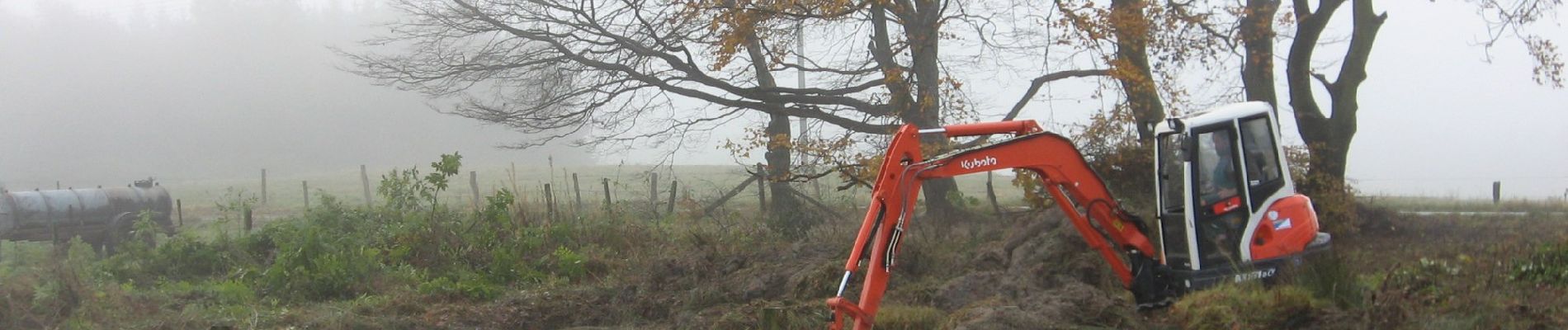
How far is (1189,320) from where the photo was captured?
879 cm

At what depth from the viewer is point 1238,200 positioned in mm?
9883

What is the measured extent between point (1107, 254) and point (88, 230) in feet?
57.9

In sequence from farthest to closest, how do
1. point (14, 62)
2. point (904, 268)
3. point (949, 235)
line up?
point (14, 62)
point (949, 235)
point (904, 268)

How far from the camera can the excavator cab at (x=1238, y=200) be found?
31.9 feet

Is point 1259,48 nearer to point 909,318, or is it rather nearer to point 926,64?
point 926,64

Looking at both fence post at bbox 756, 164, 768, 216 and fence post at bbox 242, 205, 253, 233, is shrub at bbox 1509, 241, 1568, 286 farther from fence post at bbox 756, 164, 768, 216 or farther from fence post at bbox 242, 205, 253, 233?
fence post at bbox 242, 205, 253, 233

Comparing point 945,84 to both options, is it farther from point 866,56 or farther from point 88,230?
point 88,230

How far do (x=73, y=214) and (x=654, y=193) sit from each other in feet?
30.6

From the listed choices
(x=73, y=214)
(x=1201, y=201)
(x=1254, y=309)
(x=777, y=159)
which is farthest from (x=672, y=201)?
(x=1254, y=309)

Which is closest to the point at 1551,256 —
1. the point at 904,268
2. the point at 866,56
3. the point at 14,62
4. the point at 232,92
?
the point at 904,268

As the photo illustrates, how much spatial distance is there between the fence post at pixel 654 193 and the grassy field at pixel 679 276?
0.95m

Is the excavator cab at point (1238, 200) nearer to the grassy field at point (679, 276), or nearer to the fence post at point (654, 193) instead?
the grassy field at point (679, 276)

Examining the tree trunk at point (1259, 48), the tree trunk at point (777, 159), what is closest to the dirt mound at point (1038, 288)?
the tree trunk at point (777, 159)

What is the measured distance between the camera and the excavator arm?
795cm
